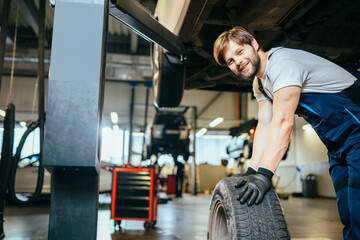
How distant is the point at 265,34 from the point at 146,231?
220 centimetres

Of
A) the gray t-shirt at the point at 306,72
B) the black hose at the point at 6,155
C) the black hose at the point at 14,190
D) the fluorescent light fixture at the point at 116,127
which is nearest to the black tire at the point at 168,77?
the black hose at the point at 14,190

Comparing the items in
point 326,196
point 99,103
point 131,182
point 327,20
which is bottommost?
point 326,196

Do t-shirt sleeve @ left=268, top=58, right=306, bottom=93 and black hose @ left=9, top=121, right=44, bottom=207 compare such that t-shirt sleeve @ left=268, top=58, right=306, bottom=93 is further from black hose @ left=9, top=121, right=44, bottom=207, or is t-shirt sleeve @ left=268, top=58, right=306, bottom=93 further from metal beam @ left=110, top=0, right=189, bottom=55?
black hose @ left=9, top=121, right=44, bottom=207

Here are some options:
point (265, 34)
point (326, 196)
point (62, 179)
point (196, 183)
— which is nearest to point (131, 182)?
point (265, 34)

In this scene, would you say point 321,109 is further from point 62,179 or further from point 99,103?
point 62,179

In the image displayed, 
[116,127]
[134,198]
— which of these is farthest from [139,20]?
[116,127]

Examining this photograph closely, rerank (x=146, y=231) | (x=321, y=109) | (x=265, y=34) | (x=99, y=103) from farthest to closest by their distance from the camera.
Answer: (x=146, y=231) < (x=265, y=34) < (x=321, y=109) < (x=99, y=103)

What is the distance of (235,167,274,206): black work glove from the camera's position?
3.96 ft

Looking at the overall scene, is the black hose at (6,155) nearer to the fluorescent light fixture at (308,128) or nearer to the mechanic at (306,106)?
the mechanic at (306,106)

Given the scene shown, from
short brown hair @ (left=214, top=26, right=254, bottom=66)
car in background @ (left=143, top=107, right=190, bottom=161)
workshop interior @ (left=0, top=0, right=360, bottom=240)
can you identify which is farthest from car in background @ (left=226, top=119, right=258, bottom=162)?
short brown hair @ (left=214, top=26, right=254, bottom=66)

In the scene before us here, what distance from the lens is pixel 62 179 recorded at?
1212 mm

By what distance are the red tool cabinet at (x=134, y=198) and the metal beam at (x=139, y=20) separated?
169 centimetres

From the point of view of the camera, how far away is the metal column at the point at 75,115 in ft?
3.64

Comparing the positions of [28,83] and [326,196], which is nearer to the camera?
[326,196]
